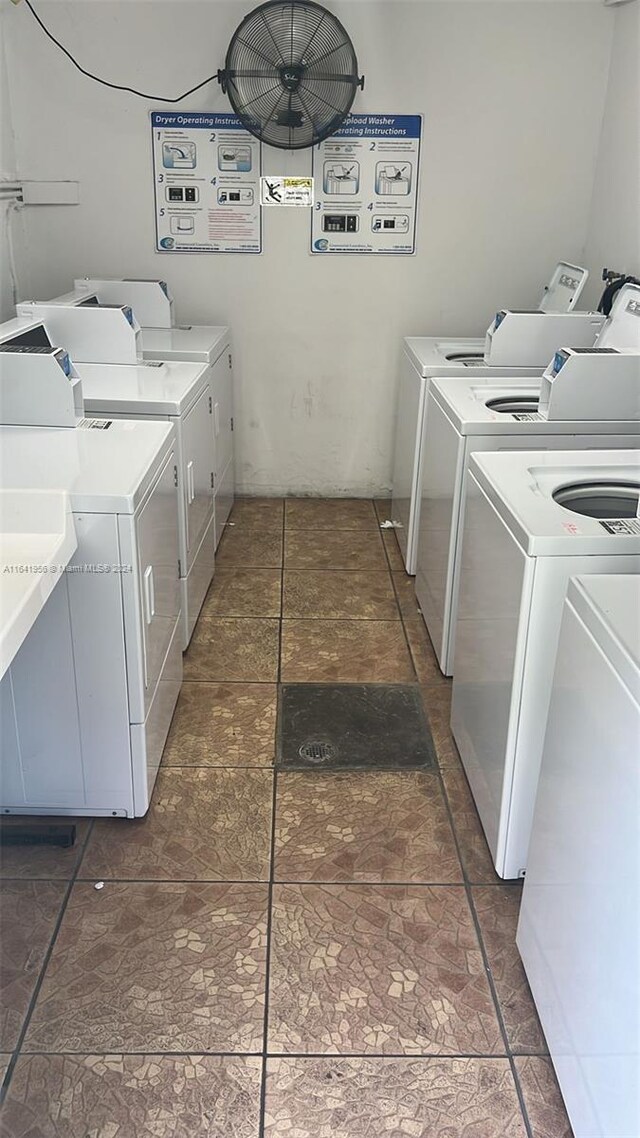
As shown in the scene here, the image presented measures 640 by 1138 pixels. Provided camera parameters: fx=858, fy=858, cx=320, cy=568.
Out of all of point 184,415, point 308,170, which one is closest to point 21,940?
point 184,415

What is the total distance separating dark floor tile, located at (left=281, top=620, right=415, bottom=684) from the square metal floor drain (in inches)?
2.1

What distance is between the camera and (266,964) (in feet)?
5.76

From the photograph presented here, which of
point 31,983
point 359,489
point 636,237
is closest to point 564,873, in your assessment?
point 31,983

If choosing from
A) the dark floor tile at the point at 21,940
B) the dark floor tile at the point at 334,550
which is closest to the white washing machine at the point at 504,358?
the dark floor tile at the point at 334,550

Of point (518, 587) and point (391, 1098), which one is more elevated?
point (518, 587)

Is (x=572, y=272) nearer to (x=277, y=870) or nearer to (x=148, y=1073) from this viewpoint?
(x=277, y=870)

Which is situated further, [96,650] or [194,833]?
[194,833]

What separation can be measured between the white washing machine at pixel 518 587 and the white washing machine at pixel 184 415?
92cm

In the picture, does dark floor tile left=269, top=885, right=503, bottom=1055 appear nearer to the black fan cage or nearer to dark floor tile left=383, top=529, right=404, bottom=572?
dark floor tile left=383, top=529, right=404, bottom=572

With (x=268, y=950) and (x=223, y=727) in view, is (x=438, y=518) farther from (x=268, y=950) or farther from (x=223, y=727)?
(x=268, y=950)

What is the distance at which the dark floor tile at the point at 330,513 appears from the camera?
158 inches

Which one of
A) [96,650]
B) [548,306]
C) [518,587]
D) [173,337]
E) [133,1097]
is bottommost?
[133,1097]

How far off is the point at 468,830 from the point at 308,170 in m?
2.93

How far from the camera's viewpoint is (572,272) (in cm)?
359
